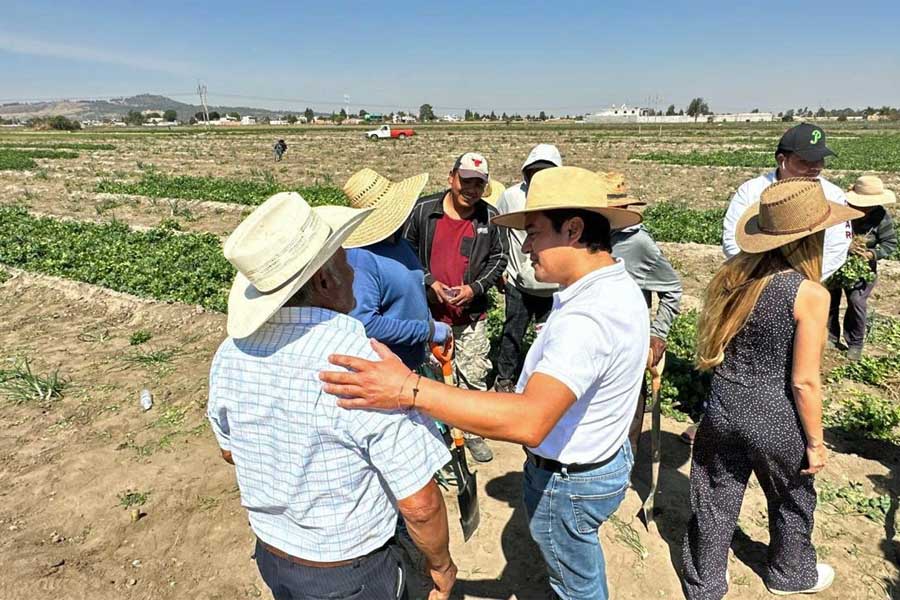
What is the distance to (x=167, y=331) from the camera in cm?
677

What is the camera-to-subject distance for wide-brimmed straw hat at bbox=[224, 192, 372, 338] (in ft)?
4.81

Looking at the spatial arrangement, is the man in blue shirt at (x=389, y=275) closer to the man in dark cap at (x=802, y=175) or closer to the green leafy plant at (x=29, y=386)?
the man in dark cap at (x=802, y=175)

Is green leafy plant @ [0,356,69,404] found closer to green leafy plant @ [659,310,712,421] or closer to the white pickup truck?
green leafy plant @ [659,310,712,421]

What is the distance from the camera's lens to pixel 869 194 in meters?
5.20

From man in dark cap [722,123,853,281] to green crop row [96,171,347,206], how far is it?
1275 cm

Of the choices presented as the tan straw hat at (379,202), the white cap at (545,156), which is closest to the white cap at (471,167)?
the white cap at (545,156)

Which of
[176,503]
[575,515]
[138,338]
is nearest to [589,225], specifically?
[575,515]

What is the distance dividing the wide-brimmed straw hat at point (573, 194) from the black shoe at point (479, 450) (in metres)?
2.88

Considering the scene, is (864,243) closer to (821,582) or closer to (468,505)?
(821,582)

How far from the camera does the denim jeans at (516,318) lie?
4.50m

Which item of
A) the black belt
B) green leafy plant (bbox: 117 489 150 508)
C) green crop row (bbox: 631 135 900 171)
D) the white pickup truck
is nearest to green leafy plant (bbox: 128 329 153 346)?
green leafy plant (bbox: 117 489 150 508)

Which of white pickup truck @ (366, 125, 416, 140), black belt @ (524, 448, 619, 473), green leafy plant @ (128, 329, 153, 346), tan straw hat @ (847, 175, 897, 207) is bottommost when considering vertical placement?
green leafy plant @ (128, 329, 153, 346)

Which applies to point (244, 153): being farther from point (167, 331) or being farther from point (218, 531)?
point (218, 531)

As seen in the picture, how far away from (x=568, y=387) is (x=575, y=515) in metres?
0.77
